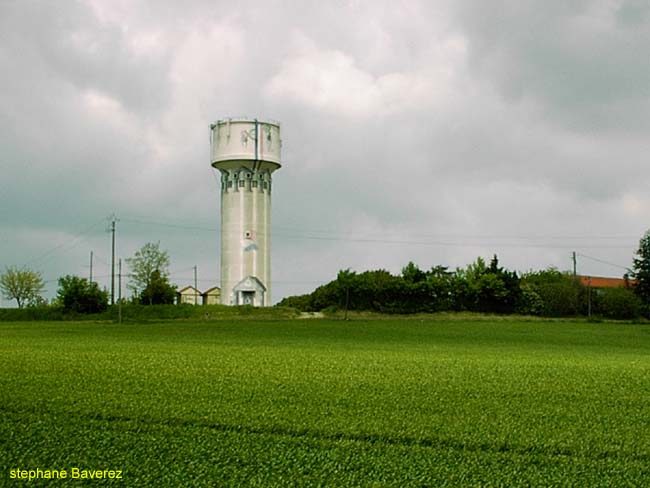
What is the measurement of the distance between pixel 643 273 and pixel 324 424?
202 ft

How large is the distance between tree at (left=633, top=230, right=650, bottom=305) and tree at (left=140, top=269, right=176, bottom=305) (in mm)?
38609

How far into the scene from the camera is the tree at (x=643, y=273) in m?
66.9

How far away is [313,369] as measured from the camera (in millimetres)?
17531

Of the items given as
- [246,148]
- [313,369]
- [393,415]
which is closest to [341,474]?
[393,415]

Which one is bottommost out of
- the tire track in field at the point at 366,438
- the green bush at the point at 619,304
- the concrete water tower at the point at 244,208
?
the tire track in field at the point at 366,438

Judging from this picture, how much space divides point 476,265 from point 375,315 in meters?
11.8

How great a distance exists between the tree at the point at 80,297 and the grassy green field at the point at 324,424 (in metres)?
51.1

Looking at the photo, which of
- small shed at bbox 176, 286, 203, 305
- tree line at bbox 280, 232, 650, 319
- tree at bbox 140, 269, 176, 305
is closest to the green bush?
tree line at bbox 280, 232, 650, 319

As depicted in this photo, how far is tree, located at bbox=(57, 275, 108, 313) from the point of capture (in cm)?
6788

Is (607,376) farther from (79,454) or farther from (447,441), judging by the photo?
(79,454)

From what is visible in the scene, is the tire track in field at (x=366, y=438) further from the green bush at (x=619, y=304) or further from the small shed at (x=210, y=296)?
the small shed at (x=210, y=296)

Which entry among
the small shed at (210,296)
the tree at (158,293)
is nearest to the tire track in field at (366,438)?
the tree at (158,293)

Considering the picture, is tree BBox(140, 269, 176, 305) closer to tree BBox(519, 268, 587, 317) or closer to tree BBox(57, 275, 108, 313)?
tree BBox(57, 275, 108, 313)

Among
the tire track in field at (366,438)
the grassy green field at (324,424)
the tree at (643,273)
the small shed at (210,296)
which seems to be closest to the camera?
the grassy green field at (324,424)
